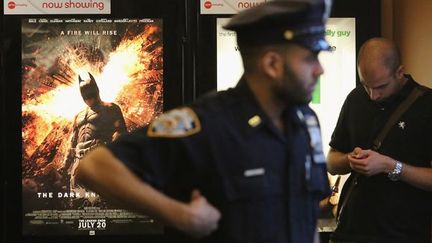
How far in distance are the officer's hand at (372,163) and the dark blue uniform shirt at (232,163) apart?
106cm

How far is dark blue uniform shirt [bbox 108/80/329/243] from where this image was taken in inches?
81.4

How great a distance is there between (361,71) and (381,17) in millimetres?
1626

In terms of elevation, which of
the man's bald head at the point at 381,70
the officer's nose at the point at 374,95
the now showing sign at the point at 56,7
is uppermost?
the now showing sign at the point at 56,7

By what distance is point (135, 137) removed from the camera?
2.08 metres

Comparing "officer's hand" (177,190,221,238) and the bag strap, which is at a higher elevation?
the bag strap

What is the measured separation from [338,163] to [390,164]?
12.4 inches

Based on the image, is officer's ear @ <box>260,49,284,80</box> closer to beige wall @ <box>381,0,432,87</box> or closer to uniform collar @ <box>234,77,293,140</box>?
uniform collar @ <box>234,77,293,140</box>

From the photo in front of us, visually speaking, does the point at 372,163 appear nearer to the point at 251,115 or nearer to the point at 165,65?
the point at 251,115

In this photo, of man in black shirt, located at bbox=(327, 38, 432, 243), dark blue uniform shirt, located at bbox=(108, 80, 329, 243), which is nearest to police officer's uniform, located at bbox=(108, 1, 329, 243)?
dark blue uniform shirt, located at bbox=(108, 80, 329, 243)

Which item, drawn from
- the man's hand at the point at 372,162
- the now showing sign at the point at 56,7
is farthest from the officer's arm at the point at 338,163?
the now showing sign at the point at 56,7

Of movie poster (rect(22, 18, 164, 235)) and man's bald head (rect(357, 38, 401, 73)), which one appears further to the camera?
movie poster (rect(22, 18, 164, 235))

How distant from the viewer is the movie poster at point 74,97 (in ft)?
15.1

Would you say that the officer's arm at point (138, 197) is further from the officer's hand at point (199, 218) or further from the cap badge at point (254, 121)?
the cap badge at point (254, 121)

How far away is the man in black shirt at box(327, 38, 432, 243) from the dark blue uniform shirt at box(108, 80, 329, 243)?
45.3 inches
